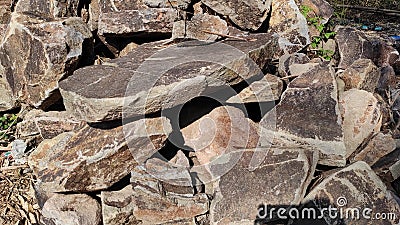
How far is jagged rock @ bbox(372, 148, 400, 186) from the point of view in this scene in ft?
9.88

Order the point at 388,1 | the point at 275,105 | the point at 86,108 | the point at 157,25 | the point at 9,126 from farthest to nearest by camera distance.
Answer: the point at 388,1
the point at 9,126
the point at 157,25
the point at 275,105
the point at 86,108

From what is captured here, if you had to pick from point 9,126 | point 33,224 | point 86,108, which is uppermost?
point 86,108

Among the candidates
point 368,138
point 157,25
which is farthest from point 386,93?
point 157,25

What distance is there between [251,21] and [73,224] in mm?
2174

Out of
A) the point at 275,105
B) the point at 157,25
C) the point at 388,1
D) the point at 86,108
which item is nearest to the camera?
the point at 86,108

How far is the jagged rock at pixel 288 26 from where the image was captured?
411 cm

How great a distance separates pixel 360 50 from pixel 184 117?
79.8 inches

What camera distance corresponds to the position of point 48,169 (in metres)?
2.96

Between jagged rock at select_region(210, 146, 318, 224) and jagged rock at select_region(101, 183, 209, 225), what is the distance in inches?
4.9

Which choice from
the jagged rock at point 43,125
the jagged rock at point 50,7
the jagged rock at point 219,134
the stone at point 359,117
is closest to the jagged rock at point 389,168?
the stone at point 359,117

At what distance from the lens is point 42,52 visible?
3.24 m

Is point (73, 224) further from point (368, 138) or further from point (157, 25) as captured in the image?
point (368, 138)

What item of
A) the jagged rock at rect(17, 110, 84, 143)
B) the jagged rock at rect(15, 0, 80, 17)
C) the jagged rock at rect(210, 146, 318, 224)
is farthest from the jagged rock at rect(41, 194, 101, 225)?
the jagged rock at rect(15, 0, 80, 17)

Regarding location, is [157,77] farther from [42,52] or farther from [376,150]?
[376,150]
